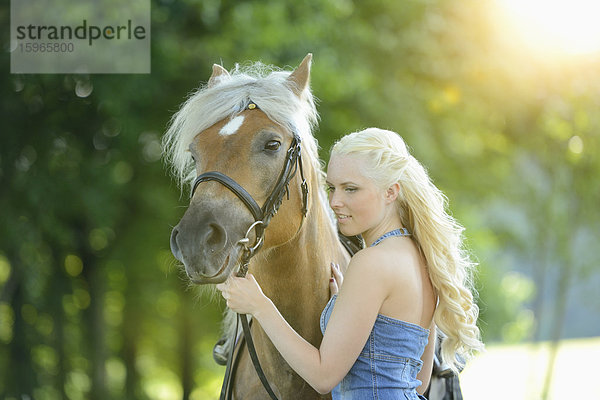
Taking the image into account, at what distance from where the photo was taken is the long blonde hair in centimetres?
257

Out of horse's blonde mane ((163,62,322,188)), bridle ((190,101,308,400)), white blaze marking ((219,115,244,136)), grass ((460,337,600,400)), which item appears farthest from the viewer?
grass ((460,337,600,400))

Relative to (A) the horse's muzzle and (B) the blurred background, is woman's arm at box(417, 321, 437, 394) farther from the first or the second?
(B) the blurred background

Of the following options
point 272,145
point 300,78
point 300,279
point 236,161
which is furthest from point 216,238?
point 300,78

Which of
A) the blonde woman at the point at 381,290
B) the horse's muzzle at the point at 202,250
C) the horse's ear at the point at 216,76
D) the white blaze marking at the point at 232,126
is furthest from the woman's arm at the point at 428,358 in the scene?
the horse's ear at the point at 216,76

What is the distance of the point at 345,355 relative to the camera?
242 cm

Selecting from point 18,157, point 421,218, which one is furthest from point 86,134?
point 421,218

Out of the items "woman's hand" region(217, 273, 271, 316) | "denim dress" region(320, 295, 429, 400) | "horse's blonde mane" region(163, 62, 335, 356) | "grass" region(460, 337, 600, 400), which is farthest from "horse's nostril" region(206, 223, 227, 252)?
"grass" region(460, 337, 600, 400)

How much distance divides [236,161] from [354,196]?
53cm

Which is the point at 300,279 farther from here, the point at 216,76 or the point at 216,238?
the point at 216,76

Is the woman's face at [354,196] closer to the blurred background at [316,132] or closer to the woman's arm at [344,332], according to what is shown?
the woman's arm at [344,332]

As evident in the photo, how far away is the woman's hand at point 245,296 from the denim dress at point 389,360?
1.45ft

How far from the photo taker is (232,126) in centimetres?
288

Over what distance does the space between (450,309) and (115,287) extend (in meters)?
14.4

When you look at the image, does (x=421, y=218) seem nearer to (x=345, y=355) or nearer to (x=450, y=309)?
(x=450, y=309)
